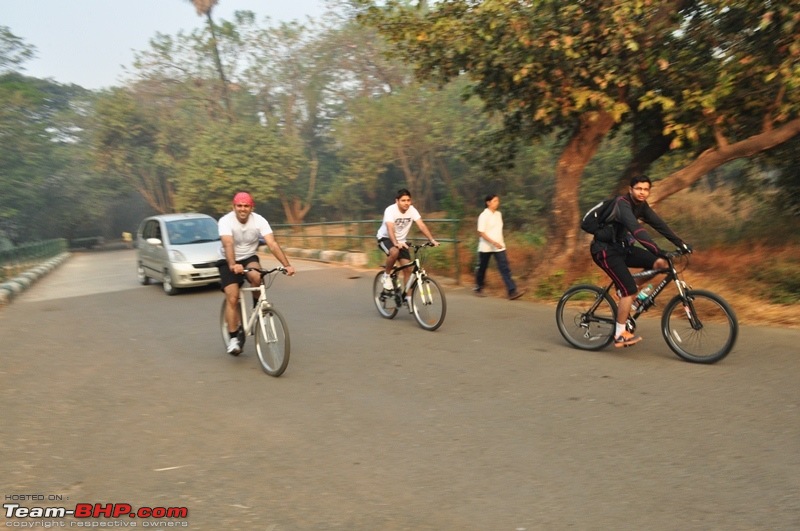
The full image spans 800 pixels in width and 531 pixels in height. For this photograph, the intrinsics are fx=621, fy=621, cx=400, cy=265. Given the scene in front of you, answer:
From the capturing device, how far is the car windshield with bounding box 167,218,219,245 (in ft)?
42.8

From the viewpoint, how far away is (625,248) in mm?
6168

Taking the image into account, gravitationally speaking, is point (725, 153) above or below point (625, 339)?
above

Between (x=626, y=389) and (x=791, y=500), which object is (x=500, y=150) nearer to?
(x=626, y=389)

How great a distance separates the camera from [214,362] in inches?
264

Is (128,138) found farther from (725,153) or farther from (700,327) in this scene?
(700,327)

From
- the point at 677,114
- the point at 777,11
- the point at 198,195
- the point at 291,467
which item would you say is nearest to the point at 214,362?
the point at 291,467

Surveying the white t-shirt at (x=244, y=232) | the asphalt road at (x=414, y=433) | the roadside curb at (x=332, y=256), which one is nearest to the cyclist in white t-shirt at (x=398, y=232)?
the asphalt road at (x=414, y=433)

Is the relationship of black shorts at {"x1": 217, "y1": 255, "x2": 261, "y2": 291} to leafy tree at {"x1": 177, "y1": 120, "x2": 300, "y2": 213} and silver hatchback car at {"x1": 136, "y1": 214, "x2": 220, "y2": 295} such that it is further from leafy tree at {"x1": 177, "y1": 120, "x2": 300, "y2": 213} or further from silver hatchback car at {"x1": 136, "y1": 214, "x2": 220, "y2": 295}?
leafy tree at {"x1": 177, "y1": 120, "x2": 300, "y2": 213}

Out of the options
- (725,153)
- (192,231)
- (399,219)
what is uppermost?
(725,153)

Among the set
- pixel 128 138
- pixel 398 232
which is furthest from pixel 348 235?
pixel 128 138

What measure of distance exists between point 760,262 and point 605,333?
4669 millimetres

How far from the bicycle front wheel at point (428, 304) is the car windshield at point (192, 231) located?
651 centimetres

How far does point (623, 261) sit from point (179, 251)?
913cm

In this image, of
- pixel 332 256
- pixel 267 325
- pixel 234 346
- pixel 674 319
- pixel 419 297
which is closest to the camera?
pixel 674 319
